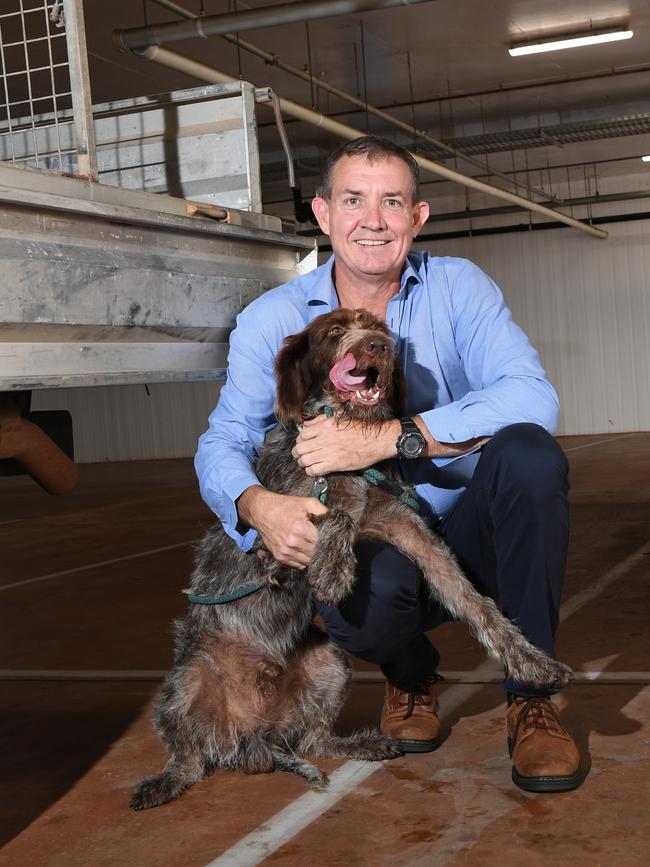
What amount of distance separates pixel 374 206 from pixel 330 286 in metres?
0.25

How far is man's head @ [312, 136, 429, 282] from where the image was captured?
2676 millimetres

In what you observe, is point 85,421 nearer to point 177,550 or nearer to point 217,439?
point 177,550

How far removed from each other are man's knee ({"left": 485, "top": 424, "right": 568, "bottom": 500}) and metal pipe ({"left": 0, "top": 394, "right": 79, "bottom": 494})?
1.09m

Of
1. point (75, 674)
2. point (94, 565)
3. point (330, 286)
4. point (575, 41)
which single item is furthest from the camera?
point (575, 41)

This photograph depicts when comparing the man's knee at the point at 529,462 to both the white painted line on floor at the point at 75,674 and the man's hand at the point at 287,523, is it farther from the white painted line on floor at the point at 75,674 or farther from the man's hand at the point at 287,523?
the white painted line on floor at the point at 75,674

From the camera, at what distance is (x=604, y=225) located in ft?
60.7

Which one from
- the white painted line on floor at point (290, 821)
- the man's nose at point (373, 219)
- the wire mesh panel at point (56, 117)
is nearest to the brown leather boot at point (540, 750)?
the white painted line on floor at point (290, 821)

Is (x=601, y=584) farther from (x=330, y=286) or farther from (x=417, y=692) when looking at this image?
(x=330, y=286)

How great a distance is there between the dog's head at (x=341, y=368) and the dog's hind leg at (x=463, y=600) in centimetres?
27

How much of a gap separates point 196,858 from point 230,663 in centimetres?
51

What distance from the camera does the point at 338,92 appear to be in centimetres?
1101

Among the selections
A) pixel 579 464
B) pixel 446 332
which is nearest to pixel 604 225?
pixel 579 464

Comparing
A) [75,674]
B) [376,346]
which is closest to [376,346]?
[376,346]

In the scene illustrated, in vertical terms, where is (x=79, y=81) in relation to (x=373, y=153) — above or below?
above
